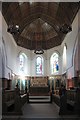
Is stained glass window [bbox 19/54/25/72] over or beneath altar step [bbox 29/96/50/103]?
over

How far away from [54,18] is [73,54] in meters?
5.50

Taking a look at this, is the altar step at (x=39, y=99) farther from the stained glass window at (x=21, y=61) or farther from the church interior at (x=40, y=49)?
the stained glass window at (x=21, y=61)

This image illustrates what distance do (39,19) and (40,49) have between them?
13.3ft

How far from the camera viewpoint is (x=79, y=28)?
49.5 ft

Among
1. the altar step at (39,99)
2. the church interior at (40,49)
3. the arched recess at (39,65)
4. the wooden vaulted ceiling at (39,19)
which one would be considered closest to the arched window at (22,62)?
the church interior at (40,49)

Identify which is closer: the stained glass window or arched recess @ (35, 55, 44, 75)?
the stained glass window

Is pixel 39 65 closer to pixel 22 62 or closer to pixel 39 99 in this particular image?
pixel 22 62

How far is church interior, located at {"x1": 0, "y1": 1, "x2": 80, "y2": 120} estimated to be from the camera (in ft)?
55.9

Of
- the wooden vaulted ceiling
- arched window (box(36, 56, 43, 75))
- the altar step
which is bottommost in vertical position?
the altar step

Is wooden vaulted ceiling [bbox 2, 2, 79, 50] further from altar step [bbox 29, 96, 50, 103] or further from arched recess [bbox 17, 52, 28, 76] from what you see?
altar step [bbox 29, 96, 50, 103]

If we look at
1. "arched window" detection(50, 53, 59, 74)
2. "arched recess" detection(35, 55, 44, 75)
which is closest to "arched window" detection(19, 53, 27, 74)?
"arched recess" detection(35, 55, 44, 75)

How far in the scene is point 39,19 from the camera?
24266 millimetres

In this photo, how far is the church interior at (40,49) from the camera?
1703 centimetres

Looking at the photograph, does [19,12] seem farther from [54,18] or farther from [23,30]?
[23,30]
